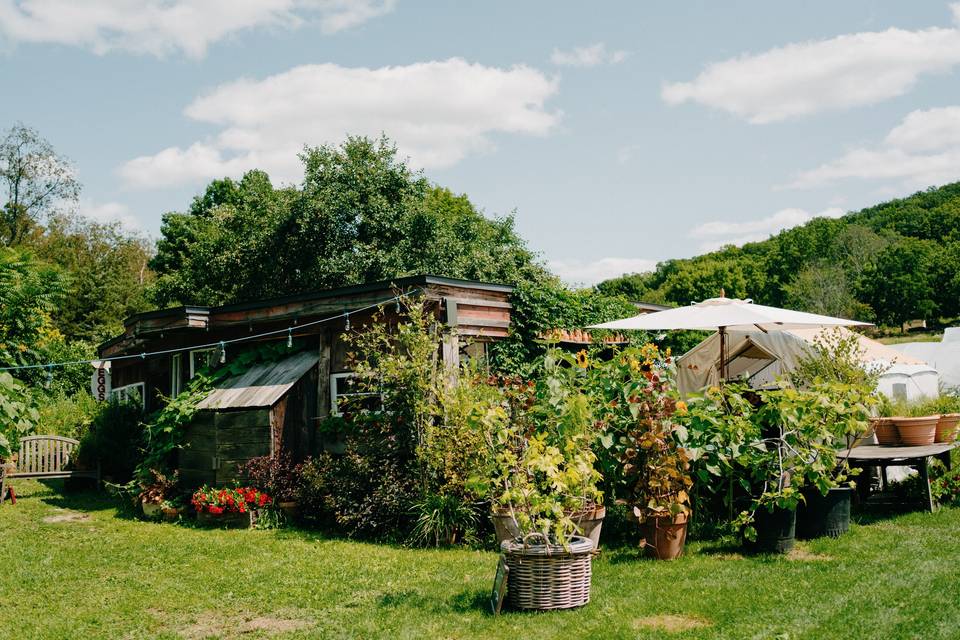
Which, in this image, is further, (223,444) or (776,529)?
(223,444)

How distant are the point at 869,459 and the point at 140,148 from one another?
13670mm

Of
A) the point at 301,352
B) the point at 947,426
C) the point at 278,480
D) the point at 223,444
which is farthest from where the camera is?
the point at 301,352

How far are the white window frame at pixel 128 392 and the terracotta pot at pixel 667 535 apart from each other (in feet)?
31.3

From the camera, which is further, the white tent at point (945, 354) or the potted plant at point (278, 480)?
the white tent at point (945, 354)

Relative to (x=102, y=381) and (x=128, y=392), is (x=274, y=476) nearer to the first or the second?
(x=128, y=392)

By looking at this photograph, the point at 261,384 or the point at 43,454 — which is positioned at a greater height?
the point at 261,384

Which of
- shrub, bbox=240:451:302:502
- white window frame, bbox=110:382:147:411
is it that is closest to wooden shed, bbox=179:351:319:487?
shrub, bbox=240:451:302:502

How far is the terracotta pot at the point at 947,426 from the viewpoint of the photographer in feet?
27.1

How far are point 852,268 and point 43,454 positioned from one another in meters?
52.3

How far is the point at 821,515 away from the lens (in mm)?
6574

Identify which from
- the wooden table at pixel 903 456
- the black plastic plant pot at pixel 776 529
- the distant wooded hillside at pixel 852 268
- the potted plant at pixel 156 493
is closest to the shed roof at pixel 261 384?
the potted plant at pixel 156 493

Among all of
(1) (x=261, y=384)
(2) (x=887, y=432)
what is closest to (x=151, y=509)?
(1) (x=261, y=384)

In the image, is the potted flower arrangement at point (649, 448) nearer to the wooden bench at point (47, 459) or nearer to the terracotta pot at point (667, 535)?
the terracotta pot at point (667, 535)

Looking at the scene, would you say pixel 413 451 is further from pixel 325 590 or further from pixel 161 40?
pixel 161 40
